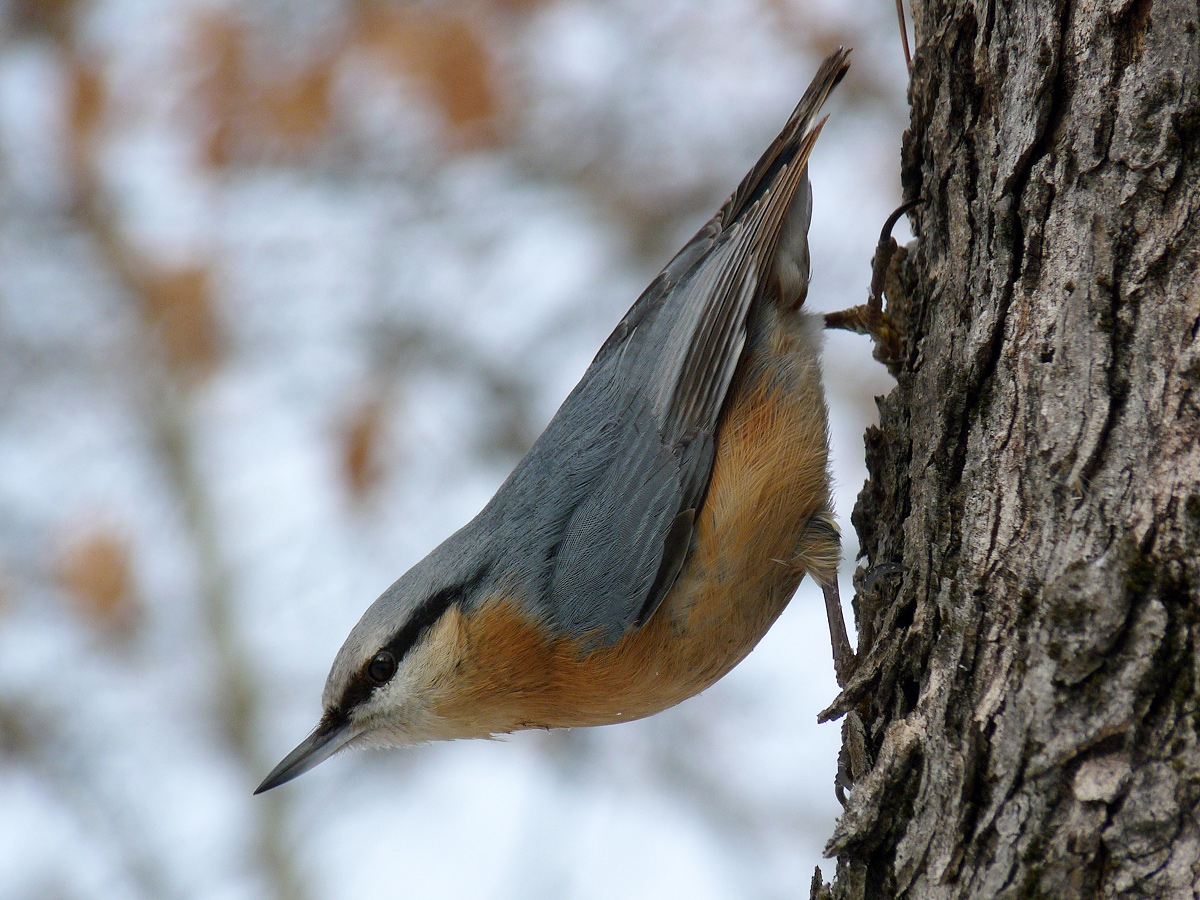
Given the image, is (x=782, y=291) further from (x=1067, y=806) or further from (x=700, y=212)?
(x=700, y=212)

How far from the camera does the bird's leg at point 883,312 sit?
8.32ft

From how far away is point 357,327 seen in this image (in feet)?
21.0

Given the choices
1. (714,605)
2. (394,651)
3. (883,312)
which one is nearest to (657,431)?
(714,605)

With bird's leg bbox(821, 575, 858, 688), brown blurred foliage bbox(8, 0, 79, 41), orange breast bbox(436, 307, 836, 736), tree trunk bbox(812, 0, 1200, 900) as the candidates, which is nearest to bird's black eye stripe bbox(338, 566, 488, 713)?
orange breast bbox(436, 307, 836, 736)

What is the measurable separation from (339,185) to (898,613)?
504 cm

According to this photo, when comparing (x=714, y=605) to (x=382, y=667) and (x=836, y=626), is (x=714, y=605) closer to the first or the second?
(x=836, y=626)

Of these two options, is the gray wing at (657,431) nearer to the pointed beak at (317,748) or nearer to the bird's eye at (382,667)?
the bird's eye at (382,667)

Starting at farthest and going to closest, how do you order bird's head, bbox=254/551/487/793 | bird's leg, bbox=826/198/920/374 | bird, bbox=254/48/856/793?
1. bird's head, bbox=254/551/487/793
2. bird, bbox=254/48/856/793
3. bird's leg, bbox=826/198/920/374

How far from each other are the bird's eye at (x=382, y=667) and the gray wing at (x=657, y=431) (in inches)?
19.4

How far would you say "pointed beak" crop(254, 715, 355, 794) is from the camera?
282 centimetres

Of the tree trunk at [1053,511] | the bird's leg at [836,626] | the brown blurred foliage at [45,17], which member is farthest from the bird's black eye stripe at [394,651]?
the brown blurred foliage at [45,17]

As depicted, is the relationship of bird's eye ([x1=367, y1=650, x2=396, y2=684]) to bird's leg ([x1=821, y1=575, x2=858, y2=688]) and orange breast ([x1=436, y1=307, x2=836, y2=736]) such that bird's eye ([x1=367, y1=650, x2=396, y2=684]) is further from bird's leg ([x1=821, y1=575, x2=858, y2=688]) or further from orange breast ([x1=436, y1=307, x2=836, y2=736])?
bird's leg ([x1=821, y1=575, x2=858, y2=688])

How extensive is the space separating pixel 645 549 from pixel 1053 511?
4.12ft

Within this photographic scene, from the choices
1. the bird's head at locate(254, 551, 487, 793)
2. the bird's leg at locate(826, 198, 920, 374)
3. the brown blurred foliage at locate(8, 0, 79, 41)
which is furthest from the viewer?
the brown blurred foliage at locate(8, 0, 79, 41)
